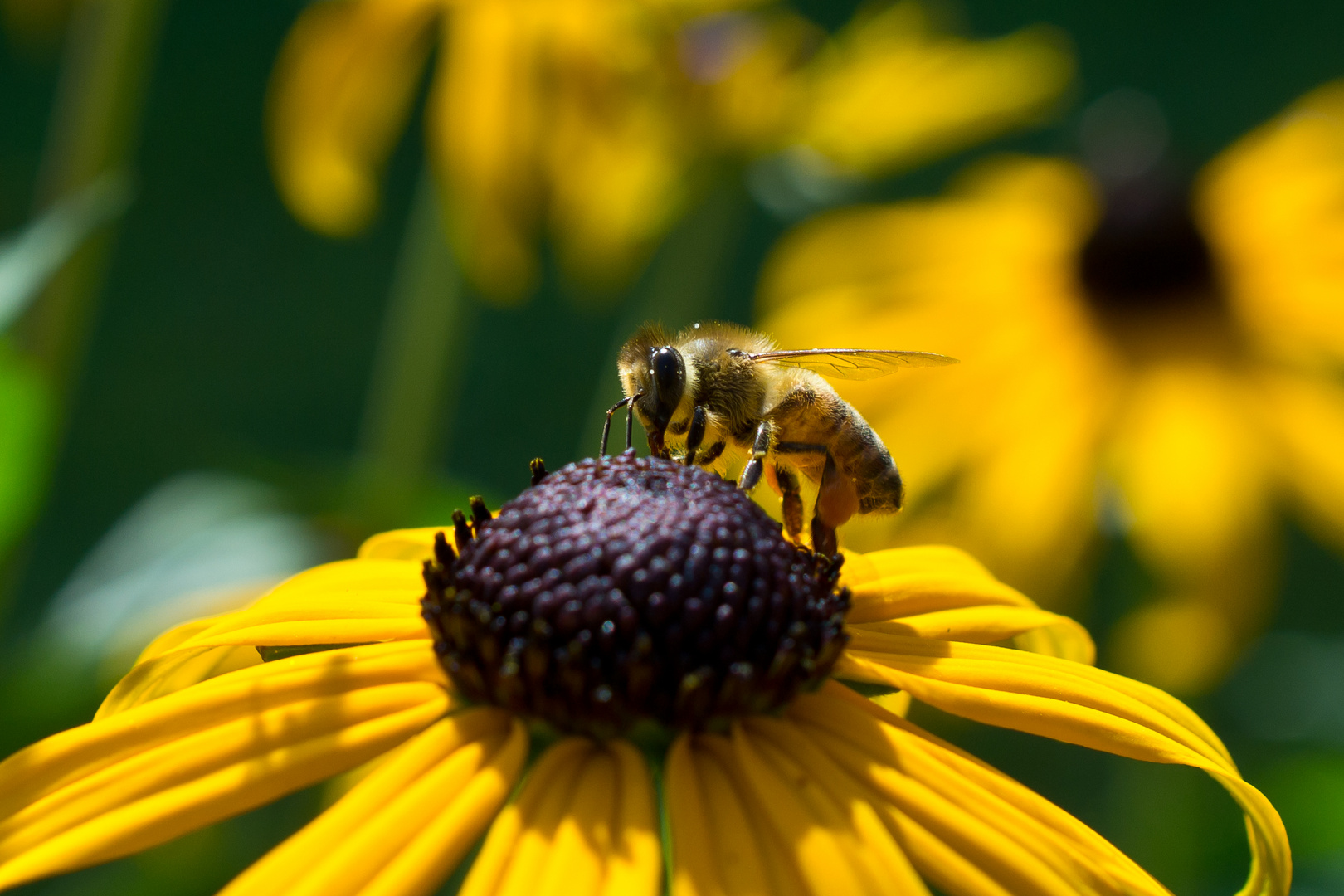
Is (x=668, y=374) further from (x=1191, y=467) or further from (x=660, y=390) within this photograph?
(x=1191, y=467)

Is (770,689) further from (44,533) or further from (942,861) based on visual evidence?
(44,533)

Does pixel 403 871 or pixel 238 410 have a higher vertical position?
pixel 403 871

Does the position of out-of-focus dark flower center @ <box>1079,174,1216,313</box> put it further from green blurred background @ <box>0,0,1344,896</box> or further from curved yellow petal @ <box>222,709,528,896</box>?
curved yellow petal @ <box>222,709,528,896</box>

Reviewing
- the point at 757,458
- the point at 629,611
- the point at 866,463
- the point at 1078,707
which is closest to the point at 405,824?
the point at 629,611

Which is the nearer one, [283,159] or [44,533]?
[283,159]

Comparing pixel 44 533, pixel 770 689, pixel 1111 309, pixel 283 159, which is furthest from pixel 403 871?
pixel 44 533

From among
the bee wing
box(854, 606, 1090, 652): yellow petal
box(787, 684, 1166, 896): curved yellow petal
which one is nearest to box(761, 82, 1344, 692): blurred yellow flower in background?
the bee wing
